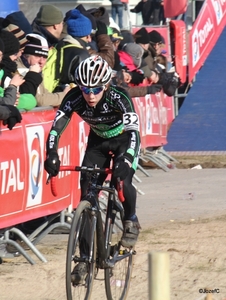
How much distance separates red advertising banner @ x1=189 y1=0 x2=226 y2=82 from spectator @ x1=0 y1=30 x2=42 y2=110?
8256 mm

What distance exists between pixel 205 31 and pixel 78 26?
6.49m

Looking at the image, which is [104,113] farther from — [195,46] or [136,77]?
[195,46]

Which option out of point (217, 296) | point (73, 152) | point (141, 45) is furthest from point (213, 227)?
point (141, 45)

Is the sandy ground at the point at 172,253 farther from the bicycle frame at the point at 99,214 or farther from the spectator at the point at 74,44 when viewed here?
the spectator at the point at 74,44

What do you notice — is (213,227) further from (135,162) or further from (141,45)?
(141,45)

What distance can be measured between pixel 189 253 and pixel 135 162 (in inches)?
77.8

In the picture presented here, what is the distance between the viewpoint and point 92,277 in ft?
19.7

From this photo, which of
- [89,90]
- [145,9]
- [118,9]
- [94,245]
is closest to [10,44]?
[89,90]

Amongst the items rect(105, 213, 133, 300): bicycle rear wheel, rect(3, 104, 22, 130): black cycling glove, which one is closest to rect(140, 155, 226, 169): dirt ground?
rect(3, 104, 22, 130): black cycling glove

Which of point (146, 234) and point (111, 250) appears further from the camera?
point (146, 234)

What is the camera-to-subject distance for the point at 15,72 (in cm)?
836

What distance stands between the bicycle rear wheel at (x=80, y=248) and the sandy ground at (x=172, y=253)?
257mm

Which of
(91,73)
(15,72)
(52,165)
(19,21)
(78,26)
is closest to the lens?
(52,165)

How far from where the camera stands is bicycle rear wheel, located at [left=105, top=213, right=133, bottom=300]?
20.8 feet
